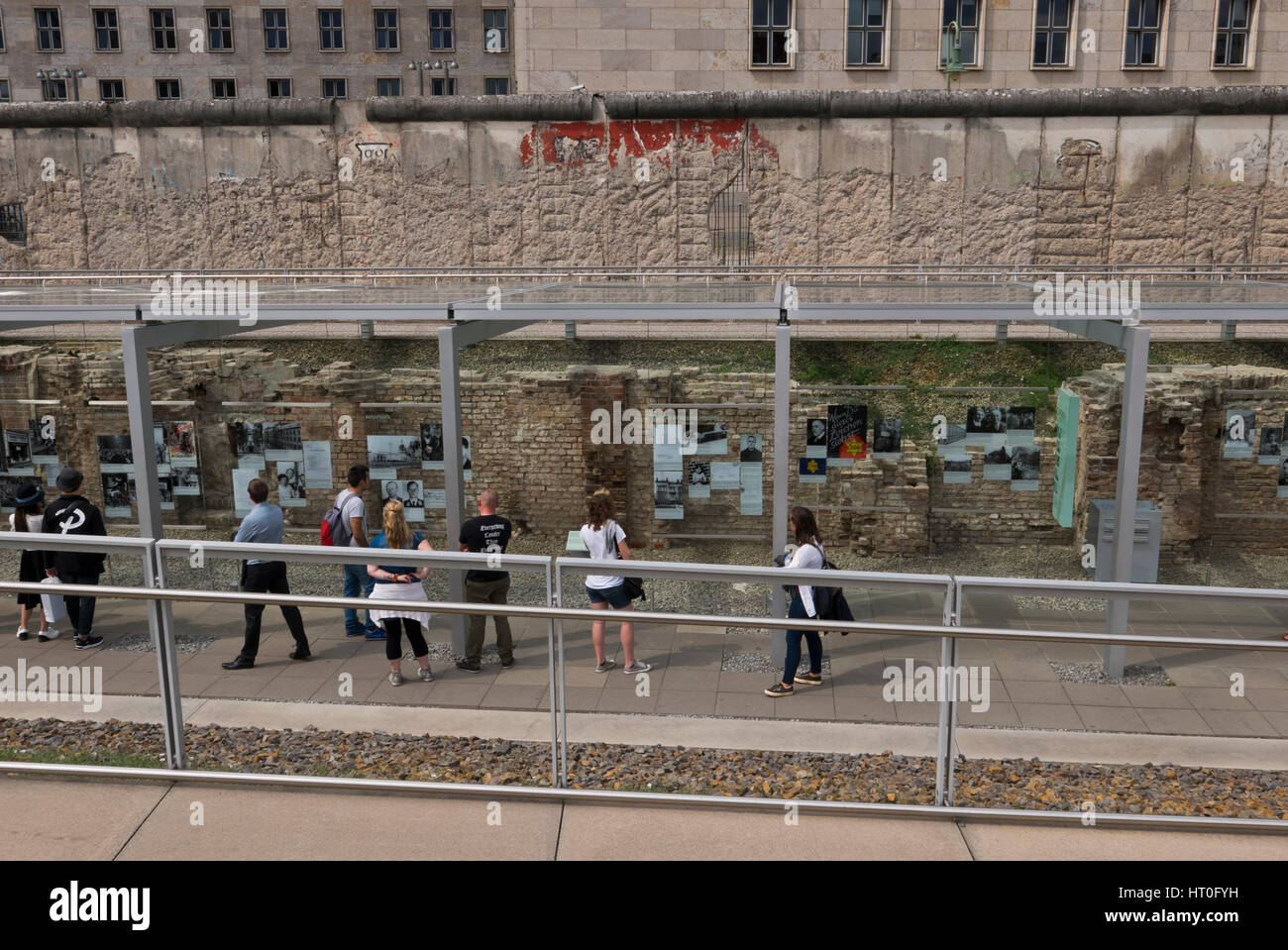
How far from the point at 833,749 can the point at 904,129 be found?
16676 millimetres

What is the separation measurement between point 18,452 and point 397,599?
32.3ft

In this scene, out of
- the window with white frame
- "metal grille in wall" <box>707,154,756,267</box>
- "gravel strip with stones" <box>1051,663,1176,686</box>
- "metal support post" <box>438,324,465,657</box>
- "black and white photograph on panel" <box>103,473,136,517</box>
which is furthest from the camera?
A: the window with white frame

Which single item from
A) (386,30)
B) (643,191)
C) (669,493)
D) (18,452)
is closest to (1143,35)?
(643,191)

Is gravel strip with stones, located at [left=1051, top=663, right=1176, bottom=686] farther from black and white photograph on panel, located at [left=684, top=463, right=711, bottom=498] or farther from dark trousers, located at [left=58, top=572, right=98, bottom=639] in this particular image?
black and white photograph on panel, located at [left=684, top=463, right=711, bottom=498]

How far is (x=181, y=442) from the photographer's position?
11.8m

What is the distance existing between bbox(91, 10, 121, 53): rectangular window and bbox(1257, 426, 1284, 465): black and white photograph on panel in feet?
136

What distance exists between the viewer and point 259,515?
8.27 meters

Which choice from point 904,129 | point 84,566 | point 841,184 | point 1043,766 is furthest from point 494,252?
point 1043,766

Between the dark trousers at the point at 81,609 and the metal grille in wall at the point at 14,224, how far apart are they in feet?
64.0

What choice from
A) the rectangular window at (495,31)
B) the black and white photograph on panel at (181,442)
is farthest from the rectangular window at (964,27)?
the rectangular window at (495,31)

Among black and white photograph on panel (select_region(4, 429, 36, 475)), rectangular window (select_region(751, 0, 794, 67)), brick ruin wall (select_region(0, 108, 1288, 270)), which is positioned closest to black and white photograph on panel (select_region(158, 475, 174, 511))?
black and white photograph on panel (select_region(4, 429, 36, 475))

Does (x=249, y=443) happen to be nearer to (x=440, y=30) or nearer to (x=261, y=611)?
(x=261, y=611)

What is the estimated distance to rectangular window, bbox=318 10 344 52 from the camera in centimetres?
3928

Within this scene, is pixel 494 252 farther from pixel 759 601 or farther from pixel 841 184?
pixel 759 601
